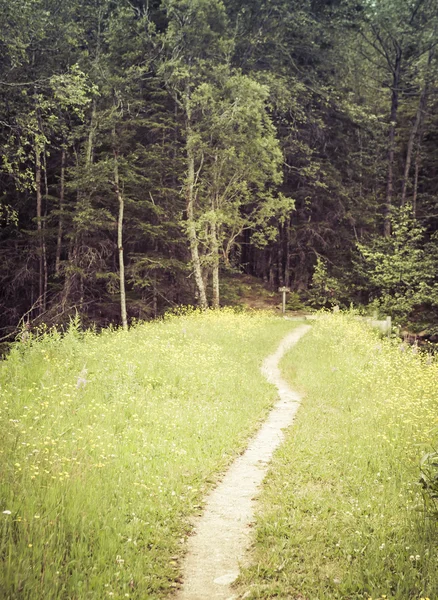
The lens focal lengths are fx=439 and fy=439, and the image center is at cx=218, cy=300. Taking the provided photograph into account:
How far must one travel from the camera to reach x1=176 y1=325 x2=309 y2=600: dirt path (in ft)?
13.6

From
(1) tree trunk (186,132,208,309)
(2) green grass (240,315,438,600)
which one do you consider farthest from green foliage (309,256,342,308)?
(2) green grass (240,315,438,600)

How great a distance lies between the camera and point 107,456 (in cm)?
589

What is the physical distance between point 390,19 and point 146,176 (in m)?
18.3

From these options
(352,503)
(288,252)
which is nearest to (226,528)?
(352,503)

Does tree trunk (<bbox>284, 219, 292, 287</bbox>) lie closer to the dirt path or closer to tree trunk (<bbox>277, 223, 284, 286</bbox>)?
tree trunk (<bbox>277, 223, 284, 286</bbox>)

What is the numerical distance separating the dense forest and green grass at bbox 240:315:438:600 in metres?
15.2

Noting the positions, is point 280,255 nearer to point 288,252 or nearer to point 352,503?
point 288,252

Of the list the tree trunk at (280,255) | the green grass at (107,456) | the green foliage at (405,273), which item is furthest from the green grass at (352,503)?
the tree trunk at (280,255)

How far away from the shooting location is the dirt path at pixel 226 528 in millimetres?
4160

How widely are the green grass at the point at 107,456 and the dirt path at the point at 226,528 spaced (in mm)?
189

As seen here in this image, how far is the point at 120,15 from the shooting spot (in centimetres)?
2372

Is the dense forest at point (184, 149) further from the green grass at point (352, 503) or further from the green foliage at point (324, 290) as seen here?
the green grass at point (352, 503)

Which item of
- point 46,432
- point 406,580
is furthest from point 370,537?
point 46,432

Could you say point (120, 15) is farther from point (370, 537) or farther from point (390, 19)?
point (370, 537)
